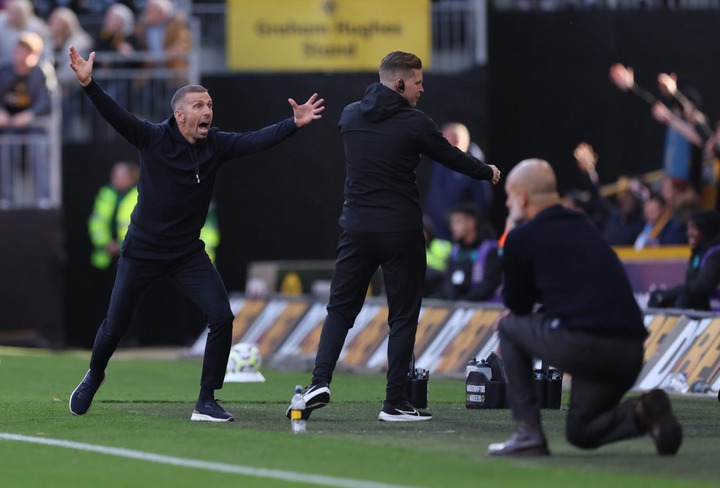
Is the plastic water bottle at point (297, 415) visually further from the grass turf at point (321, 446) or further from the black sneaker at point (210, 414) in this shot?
the black sneaker at point (210, 414)

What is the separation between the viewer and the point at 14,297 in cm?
2166

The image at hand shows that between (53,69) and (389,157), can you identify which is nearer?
(389,157)

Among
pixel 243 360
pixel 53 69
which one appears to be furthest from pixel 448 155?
pixel 53 69


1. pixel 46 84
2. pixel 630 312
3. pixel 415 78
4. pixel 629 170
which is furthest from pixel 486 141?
pixel 630 312

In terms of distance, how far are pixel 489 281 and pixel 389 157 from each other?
7.60 meters

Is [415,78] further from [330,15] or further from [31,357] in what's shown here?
[330,15]

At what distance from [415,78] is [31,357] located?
9237mm

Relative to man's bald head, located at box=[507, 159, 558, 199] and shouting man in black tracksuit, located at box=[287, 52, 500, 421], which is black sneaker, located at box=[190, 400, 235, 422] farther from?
man's bald head, located at box=[507, 159, 558, 199]

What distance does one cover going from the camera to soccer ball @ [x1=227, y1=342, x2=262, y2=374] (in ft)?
50.5

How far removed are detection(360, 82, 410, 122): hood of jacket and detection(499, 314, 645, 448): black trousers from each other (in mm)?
2395

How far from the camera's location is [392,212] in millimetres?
10648

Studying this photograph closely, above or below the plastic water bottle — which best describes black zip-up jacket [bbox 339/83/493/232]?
above

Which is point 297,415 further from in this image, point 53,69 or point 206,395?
point 53,69

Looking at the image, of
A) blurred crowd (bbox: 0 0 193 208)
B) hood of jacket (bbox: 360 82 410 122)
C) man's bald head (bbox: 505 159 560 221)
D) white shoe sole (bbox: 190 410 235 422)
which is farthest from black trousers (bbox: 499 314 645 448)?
blurred crowd (bbox: 0 0 193 208)
